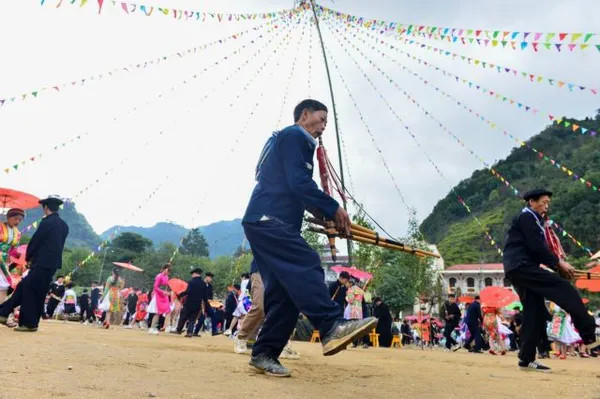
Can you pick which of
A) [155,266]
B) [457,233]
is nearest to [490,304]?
[155,266]

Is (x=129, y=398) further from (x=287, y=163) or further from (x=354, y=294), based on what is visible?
(x=354, y=294)

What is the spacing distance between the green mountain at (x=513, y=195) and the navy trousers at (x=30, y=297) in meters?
57.2

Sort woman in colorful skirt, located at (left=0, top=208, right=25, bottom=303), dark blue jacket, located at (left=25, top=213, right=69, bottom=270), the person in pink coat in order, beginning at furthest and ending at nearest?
the person in pink coat → woman in colorful skirt, located at (left=0, top=208, right=25, bottom=303) → dark blue jacket, located at (left=25, top=213, right=69, bottom=270)

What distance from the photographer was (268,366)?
3.61m

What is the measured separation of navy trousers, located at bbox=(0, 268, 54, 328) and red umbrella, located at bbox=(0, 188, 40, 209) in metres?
2.90

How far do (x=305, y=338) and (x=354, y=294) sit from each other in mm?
3022

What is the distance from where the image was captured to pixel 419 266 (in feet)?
134

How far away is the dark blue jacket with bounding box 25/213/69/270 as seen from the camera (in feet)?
23.0

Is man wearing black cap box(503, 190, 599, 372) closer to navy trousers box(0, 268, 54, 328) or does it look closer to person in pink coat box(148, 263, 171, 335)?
navy trousers box(0, 268, 54, 328)

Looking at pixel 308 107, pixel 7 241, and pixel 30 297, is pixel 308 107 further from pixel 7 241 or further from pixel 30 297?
pixel 7 241

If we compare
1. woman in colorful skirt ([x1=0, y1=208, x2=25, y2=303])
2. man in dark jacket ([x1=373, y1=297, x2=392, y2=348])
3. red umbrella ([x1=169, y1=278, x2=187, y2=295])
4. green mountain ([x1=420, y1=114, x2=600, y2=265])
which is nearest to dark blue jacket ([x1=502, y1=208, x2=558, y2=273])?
woman in colorful skirt ([x1=0, y1=208, x2=25, y2=303])

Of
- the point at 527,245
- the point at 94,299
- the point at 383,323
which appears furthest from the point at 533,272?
the point at 94,299

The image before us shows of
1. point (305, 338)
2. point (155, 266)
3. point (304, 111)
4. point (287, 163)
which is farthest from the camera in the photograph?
point (155, 266)

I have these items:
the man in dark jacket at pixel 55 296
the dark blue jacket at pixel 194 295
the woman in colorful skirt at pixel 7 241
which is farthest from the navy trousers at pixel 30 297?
the man in dark jacket at pixel 55 296
